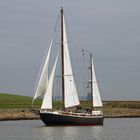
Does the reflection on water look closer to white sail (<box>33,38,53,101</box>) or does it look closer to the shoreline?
white sail (<box>33,38,53,101</box>)

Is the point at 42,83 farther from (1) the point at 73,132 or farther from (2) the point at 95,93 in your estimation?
(2) the point at 95,93

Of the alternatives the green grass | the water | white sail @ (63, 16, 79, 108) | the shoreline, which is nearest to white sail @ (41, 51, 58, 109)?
white sail @ (63, 16, 79, 108)

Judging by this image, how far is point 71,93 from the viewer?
88375mm

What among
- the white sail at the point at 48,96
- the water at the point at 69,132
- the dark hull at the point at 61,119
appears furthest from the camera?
the white sail at the point at 48,96

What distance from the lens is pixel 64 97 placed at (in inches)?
3452

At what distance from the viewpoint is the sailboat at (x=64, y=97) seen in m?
84.9

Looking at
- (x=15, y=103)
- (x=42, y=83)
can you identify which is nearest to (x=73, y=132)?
(x=42, y=83)

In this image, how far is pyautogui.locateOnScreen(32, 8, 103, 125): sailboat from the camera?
8494 cm

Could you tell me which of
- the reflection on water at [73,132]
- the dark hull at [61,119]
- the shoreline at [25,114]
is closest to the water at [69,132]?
the reflection on water at [73,132]

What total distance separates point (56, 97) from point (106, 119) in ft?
76.9

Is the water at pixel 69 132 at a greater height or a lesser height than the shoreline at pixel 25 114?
lesser

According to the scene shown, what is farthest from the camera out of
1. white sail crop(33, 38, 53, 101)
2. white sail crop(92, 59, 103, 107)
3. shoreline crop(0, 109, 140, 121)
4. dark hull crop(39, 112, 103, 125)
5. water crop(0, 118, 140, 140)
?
shoreline crop(0, 109, 140, 121)

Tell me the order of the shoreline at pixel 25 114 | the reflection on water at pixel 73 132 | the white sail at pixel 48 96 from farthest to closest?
the shoreline at pixel 25 114 → the white sail at pixel 48 96 → the reflection on water at pixel 73 132

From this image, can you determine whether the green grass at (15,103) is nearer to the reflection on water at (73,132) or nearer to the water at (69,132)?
the water at (69,132)
